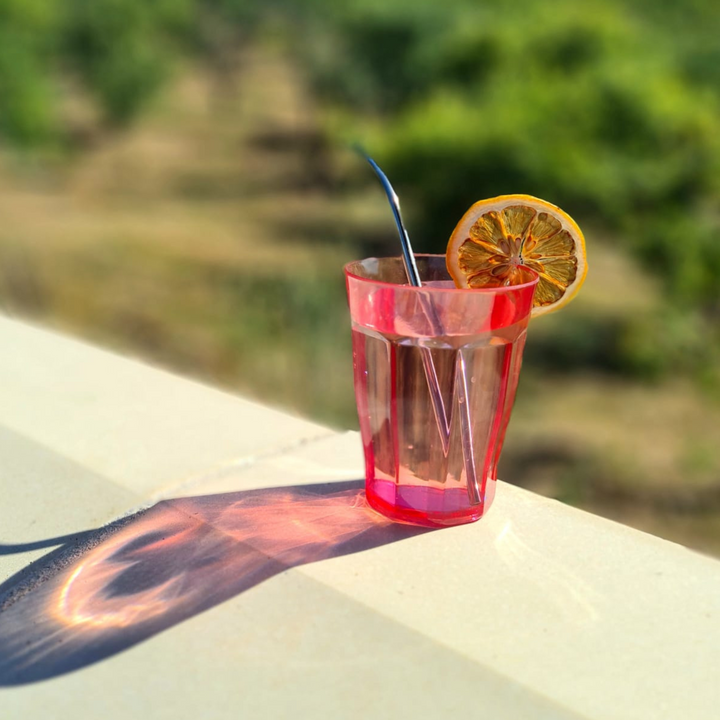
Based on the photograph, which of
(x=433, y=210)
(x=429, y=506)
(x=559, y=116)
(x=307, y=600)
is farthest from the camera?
(x=433, y=210)

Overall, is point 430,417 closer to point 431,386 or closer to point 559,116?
point 431,386

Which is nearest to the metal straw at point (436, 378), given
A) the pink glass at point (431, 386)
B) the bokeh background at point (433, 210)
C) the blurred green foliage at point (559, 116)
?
the pink glass at point (431, 386)

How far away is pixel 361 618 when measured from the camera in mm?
522

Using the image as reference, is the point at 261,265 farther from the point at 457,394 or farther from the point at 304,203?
the point at 457,394

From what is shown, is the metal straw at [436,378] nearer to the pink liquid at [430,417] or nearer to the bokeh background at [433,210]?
the pink liquid at [430,417]

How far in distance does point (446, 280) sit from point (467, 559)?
21 centimetres

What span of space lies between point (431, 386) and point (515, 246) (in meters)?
0.12

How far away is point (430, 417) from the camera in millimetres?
624

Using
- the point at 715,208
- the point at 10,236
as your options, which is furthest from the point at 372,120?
the point at 715,208

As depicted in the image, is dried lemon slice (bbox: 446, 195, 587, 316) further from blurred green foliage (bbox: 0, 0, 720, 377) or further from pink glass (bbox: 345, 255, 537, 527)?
blurred green foliage (bbox: 0, 0, 720, 377)

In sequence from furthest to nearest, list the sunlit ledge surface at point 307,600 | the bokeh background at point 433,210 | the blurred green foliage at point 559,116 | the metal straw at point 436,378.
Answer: the blurred green foliage at point 559,116 → the bokeh background at point 433,210 → the metal straw at point 436,378 → the sunlit ledge surface at point 307,600

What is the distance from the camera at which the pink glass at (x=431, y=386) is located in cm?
60

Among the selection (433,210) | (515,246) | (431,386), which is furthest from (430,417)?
(433,210)

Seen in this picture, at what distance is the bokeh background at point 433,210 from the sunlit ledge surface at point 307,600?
3453 mm
